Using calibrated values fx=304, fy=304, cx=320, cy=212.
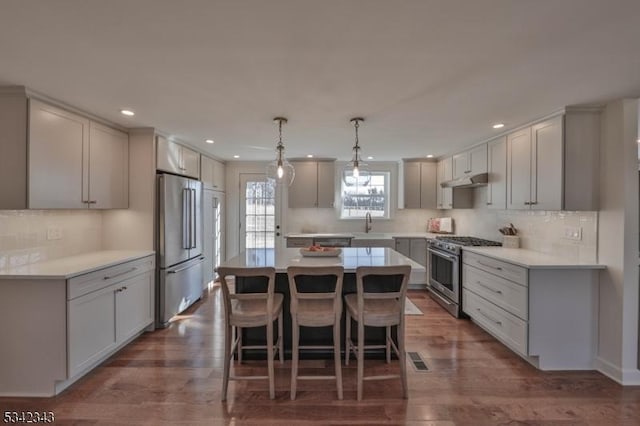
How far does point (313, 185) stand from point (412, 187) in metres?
1.82

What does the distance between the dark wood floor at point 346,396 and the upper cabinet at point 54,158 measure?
5.13 feet

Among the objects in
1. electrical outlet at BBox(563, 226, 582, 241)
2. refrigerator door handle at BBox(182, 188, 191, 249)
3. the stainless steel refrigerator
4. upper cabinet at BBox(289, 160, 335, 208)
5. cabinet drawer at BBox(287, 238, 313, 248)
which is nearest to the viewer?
electrical outlet at BBox(563, 226, 582, 241)

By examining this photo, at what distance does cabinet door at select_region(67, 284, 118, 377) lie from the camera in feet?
7.77

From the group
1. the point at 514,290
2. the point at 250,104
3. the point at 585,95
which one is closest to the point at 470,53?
the point at 585,95

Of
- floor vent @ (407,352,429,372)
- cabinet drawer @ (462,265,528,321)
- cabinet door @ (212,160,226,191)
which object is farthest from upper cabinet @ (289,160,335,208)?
floor vent @ (407,352,429,372)

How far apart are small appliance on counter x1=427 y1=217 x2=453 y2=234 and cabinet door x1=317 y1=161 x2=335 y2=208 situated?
1959mm

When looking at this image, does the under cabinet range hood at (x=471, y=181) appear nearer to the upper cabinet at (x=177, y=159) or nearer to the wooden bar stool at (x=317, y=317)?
the wooden bar stool at (x=317, y=317)

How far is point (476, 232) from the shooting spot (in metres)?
4.79

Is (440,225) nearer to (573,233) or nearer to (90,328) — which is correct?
(573,233)

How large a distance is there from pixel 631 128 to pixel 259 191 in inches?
202

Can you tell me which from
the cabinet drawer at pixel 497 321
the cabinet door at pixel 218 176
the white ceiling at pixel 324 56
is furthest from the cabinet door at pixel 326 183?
the cabinet drawer at pixel 497 321

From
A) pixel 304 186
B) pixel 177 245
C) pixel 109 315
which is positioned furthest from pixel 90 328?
pixel 304 186

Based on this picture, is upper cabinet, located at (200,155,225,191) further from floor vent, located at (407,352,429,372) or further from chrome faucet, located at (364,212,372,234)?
floor vent, located at (407,352,429,372)

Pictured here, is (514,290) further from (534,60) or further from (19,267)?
(19,267)
